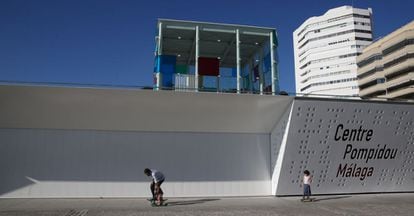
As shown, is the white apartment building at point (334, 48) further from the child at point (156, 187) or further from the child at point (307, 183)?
the child at point (156, 187)

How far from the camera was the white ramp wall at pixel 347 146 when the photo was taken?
12.2 m

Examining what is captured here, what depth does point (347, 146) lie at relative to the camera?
41.8 ft

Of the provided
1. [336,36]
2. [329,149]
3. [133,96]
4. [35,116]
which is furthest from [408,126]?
[336,36]

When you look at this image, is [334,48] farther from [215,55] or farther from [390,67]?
[215,55]

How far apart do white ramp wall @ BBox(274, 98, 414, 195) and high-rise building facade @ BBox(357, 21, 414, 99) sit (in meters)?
45.3

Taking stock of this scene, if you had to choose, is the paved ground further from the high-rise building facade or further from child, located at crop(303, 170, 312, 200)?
the high-rise building facade

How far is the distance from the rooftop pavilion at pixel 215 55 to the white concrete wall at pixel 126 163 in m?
2.47

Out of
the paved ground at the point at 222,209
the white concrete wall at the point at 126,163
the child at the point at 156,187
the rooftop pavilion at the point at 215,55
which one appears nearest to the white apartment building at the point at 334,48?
the rooftop pavilion at the point at 215,55

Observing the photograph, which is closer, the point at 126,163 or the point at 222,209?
the point at 222,209

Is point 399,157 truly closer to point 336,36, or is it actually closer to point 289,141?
point 289,141

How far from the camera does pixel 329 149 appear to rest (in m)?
12.6

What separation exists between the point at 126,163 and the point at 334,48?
10115 centimetres

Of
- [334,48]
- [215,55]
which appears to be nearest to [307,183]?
[215,55]

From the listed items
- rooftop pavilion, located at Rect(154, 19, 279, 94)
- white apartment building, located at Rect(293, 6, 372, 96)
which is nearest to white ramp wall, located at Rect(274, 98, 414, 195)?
rooftop pavilion, located at Rect(154, 19, 279, 94)
